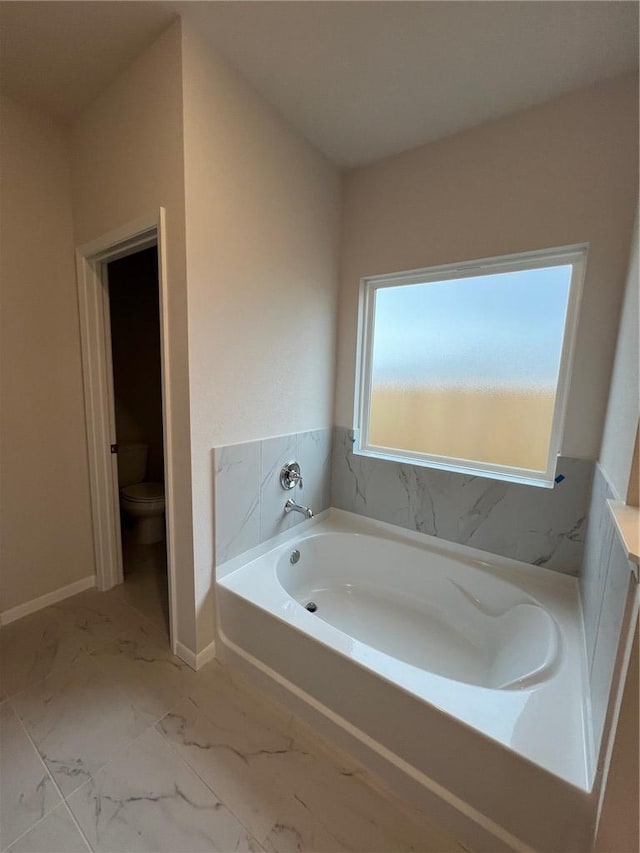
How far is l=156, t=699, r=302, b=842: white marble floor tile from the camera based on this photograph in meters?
1.04

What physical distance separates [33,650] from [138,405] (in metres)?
1.93

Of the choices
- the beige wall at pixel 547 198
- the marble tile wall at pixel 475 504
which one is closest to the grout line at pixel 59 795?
the marble tile wall at pixel 475 504

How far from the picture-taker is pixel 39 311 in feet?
5.60

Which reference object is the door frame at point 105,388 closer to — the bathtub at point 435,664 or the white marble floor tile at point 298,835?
the bathtub at point 435,664

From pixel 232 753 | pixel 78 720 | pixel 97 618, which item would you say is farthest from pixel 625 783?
pixel 97 618

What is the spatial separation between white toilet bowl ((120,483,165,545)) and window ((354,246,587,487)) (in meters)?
1.57

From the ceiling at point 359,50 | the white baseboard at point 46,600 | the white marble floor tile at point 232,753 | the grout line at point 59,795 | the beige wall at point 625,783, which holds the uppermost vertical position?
the ceiling at point 359,50

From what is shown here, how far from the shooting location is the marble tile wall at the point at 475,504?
1.55 metres

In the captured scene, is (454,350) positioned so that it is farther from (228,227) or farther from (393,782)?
(393,782)

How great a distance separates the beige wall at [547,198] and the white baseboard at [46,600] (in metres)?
2.56

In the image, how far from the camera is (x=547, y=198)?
148cm

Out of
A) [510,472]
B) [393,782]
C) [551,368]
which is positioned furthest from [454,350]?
[393,782]

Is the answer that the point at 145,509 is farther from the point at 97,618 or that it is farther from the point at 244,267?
the point at 244,267

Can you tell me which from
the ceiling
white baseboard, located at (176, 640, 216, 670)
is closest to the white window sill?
white baseboard, located at (176, 640, 216, 670)
